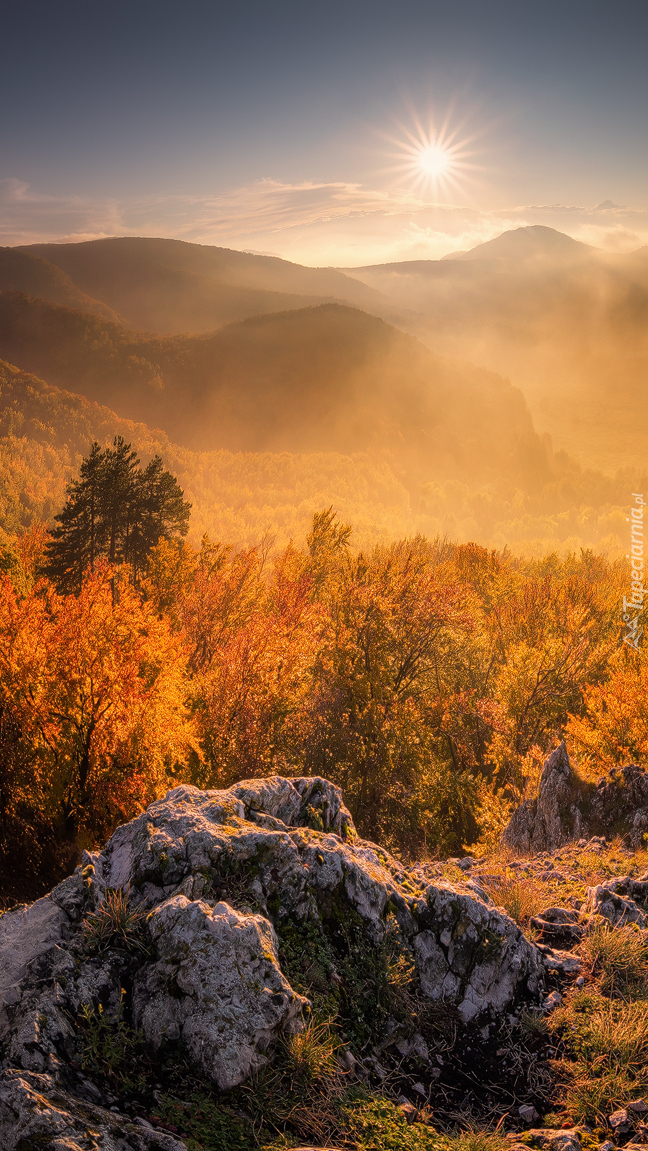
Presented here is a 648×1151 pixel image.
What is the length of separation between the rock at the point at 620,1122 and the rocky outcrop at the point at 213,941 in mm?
1638

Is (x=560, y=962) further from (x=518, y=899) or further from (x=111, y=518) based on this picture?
(x=111, y=518)

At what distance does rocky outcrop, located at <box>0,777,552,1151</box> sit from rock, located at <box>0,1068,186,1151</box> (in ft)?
0.05

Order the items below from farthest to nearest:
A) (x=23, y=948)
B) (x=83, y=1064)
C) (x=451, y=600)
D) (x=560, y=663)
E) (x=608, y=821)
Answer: (x=560, y=663)
(x=451, y=600)
(x=608, y=821)
(x=23, y=948)
(x=83, y=1064)

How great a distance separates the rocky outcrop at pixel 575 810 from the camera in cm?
1498

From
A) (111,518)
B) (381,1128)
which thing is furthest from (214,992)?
(111,518)

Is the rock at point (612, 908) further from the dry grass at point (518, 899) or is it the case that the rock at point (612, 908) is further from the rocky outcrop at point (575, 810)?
the rocky outcrop at point (575, 810)

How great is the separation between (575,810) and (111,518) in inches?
1797

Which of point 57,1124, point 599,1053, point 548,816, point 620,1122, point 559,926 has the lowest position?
point 548,816

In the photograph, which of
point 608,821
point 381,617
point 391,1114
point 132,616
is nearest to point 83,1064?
point 391,1114

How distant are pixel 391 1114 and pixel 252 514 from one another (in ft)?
589

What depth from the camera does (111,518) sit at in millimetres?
51375

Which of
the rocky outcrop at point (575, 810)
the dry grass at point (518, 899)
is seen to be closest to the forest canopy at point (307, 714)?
the rocky outcrop at point (575, 810)

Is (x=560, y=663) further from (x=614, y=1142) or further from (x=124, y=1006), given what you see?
(x=124, y=1006)

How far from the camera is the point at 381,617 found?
25.1 metres
